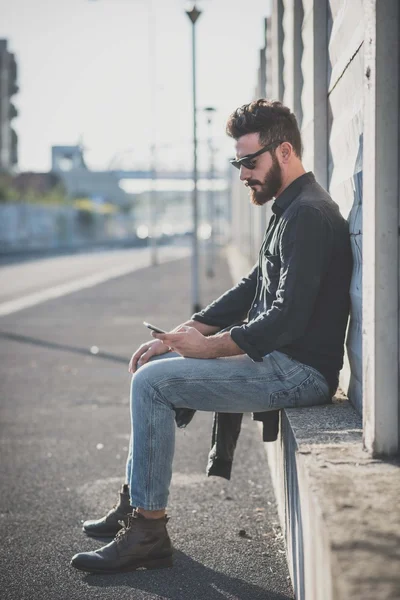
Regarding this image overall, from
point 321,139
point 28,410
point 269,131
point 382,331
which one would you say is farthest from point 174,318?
point 382,331

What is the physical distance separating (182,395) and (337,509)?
124cm

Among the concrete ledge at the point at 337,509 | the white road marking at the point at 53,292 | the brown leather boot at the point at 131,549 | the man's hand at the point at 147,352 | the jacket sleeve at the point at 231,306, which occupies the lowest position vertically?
the white road marking at the point at 53,292

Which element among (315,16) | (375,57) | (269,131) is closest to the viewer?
(375,57)

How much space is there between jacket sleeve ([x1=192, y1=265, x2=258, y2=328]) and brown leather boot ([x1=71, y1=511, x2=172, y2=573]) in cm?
113

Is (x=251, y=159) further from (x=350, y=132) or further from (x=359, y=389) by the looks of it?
(x=359, y=389)

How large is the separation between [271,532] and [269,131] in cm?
179

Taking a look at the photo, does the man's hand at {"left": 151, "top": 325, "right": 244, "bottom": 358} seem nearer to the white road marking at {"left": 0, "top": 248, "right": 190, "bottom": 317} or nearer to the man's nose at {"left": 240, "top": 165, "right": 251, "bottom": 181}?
the man's nose at {"left": 240, "top": 165, "right": 251, "bottom": 181}

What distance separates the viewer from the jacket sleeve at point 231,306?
4.39m

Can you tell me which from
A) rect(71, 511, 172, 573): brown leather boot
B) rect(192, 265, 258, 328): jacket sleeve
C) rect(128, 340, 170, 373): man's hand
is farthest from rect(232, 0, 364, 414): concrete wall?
rect(71, 511, 172, 573): brown leather boot

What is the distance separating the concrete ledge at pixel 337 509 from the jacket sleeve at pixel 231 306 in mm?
882

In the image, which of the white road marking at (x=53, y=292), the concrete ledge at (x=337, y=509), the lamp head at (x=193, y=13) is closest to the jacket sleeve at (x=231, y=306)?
the concrete ledge at (x=337, y=509)

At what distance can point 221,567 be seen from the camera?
3.64 meters

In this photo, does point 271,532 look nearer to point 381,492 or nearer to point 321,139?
point 381,492

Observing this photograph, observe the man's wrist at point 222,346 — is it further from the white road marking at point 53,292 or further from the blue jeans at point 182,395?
the white road marking at point 53,292
